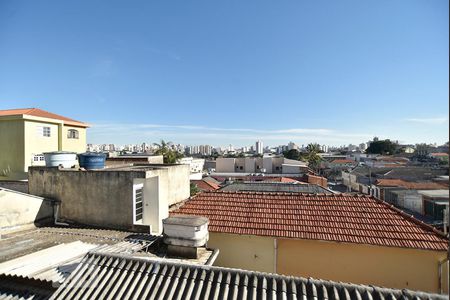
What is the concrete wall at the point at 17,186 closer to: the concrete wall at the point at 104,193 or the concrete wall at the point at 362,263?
the concrete wall at the point at 104,193

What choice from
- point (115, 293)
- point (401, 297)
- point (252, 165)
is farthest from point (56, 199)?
point (252, 165)

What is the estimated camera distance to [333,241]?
8.12 metres

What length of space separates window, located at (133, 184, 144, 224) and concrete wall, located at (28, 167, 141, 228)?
0.16 meters

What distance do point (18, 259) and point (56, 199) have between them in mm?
4760

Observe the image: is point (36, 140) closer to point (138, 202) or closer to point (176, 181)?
point (176, 181)

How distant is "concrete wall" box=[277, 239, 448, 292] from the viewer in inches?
299

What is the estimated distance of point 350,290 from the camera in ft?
12.7

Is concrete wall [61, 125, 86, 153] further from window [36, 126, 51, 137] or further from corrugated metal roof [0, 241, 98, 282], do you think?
corrugated metal roof [0, 241, 98, 282]

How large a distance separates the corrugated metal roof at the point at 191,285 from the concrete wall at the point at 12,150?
19065 mm

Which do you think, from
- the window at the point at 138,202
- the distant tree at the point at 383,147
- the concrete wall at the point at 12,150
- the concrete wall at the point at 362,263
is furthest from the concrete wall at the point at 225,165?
the distant tree at the point at 383,147

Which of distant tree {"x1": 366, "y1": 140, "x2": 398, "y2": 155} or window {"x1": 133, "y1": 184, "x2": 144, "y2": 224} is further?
distant tree {"x1": 366, "y1": 140, "x2": 398, "y2": 155}

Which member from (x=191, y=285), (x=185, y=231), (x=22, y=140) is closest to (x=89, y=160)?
(x=185, y=231)

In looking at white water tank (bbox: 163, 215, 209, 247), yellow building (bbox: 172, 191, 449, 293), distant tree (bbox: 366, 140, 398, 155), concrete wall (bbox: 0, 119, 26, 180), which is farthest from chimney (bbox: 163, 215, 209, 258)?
distant tree (bbox: 366, 140, 398, 155)

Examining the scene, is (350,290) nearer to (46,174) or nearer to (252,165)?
(46,174)
